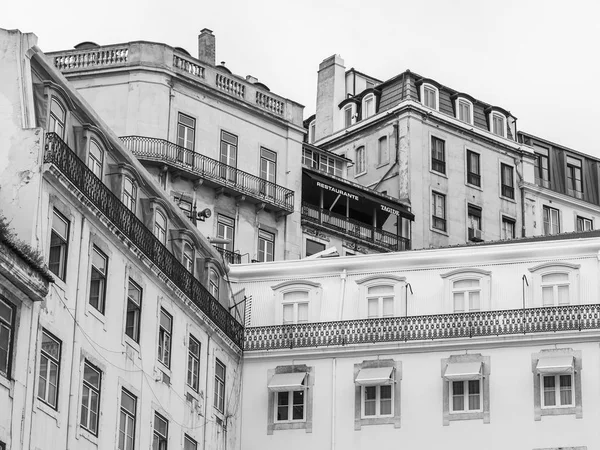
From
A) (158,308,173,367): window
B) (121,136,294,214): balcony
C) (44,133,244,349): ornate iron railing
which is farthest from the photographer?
(121,136,294,214): balcony

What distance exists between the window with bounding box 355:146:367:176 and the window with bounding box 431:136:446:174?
3827 millimetres

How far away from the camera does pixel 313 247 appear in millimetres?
65562

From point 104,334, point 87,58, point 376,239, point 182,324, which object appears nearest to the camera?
point 104,334

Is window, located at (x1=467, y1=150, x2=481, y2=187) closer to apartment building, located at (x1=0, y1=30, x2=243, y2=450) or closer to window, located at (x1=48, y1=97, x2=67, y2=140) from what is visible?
apartment building, located at (x1=0, y1=30, x2=243, y2=450)

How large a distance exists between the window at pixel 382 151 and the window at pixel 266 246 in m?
13.3

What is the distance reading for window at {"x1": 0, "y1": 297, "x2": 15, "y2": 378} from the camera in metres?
33.2

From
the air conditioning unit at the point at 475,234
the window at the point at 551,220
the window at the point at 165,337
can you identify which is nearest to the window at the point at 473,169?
the air conditioning unit at the point at 475,234

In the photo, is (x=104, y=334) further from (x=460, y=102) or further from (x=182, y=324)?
(x=460, y=102)

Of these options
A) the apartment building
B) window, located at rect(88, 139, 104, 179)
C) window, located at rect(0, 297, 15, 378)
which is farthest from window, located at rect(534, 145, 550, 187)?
window, located at rect(0, 297, 15, 378)

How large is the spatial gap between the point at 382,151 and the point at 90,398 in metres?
39.2

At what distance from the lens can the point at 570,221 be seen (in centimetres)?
8312

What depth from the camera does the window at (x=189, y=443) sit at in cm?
4638

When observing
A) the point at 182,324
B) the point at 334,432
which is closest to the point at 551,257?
the point at 334,432

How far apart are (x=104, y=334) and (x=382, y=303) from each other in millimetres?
15718
